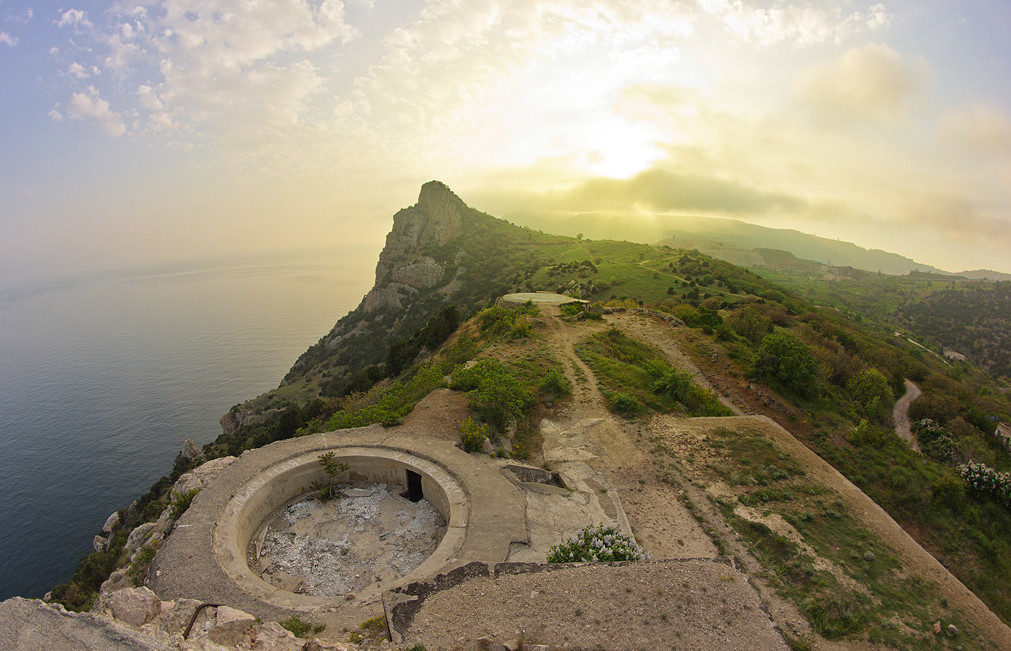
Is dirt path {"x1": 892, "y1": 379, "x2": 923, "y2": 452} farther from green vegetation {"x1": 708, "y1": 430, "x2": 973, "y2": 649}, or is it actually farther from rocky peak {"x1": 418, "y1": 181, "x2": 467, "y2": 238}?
rocky peak {"x1": 418, "y1": 181, "x2": 467, "y2": 238}

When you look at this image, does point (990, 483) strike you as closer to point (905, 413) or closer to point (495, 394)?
point (905, 413)

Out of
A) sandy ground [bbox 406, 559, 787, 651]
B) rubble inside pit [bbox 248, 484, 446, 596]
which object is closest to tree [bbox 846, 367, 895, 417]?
sandy ground [bbox 406, 559, 787, 651]

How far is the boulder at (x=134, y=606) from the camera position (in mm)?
7023

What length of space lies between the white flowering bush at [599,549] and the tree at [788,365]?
55.4ft

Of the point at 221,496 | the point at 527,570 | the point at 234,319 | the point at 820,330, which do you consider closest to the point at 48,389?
the point at 234,319

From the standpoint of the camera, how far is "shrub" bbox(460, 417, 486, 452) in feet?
48.4

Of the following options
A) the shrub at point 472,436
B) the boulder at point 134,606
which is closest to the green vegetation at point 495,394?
the shrub at point 472,436

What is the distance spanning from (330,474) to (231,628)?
22.5ft

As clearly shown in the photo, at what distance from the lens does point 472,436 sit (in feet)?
48.4

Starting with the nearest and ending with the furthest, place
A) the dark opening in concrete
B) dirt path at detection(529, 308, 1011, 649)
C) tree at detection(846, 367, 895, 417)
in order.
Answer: dirt path at detection(529, 308, 1011, 649), the dark opening in concrete, tree at detection(846, 367, 895, 417)

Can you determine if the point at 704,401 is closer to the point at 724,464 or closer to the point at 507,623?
the point at 724,464

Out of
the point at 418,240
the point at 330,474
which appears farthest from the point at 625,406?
→ the point at 418,240

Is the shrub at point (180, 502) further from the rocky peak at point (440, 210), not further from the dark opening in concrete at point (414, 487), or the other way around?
the rocky peak at point (440, 210)

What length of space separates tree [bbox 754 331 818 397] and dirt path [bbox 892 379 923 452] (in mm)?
5878
